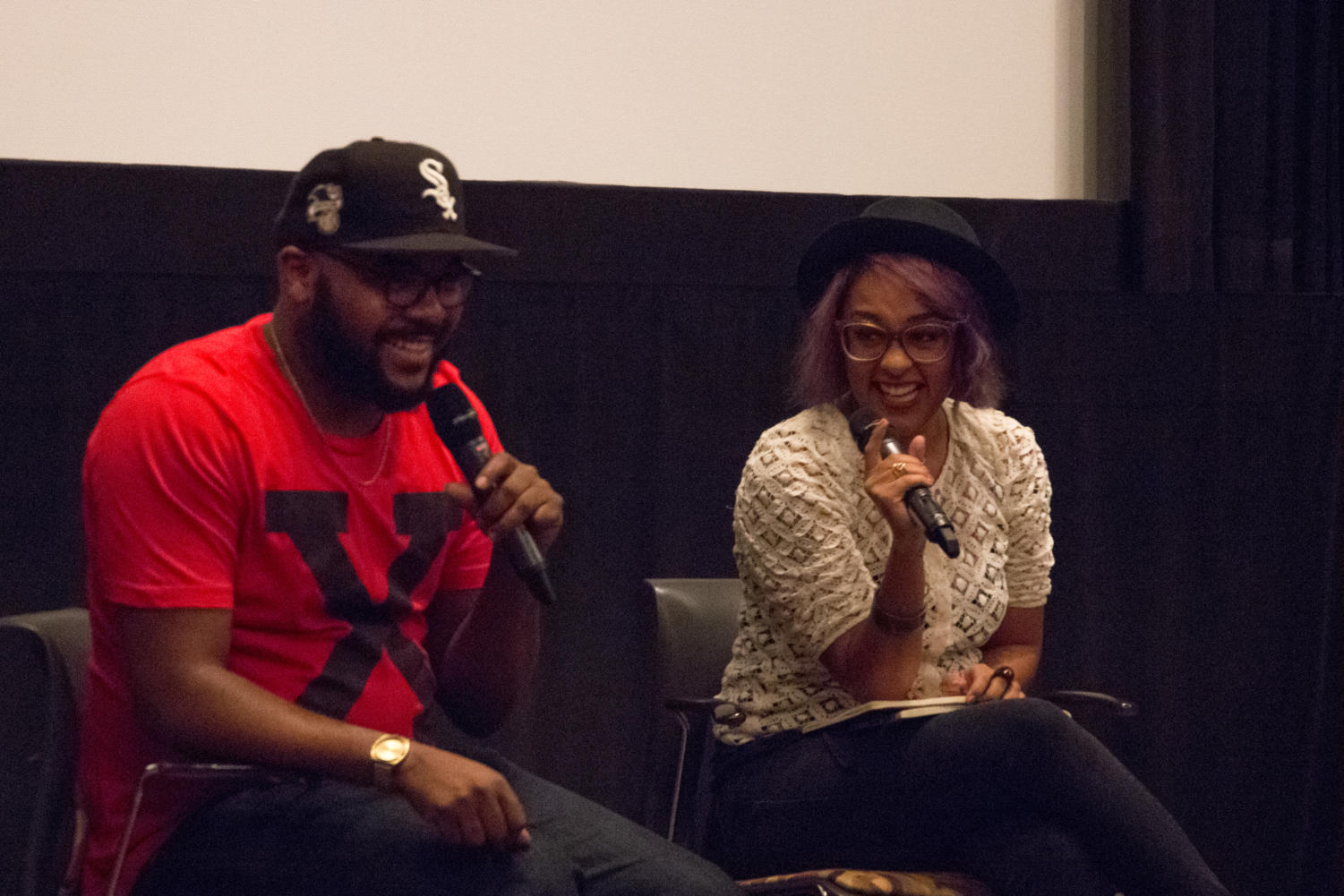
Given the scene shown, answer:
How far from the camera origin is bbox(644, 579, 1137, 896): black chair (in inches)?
77.5

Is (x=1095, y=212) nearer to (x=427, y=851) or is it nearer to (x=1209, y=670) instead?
(x=1209, y=670)

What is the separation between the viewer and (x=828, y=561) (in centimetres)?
185

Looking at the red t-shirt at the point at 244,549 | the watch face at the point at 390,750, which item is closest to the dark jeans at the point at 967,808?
the red t-shirt at the point at 244,549

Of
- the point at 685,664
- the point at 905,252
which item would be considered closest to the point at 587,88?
the point at 905,252

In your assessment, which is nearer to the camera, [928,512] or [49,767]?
[49,767]

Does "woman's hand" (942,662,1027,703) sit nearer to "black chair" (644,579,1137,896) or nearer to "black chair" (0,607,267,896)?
"black chair" (644,579,1137,896)

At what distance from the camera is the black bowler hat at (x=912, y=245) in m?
1.97

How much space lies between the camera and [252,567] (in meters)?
1.50

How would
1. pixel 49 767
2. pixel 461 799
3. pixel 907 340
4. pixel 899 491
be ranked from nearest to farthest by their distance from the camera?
pixel 461 799 < pixel 49 767 < pixel 899 491 < pixel 907 340

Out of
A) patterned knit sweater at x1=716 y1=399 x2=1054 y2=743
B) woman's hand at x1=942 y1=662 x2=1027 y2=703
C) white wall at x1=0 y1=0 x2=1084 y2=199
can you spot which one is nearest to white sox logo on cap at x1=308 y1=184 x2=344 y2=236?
patterned knit sweater at x1=716 y1=399 x2=1054 y2=743

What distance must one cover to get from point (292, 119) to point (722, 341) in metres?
0.95

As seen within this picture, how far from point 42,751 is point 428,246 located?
2.20 feet

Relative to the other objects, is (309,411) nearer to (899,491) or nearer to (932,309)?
(899,491)

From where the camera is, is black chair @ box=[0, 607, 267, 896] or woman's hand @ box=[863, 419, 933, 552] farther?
woman's hand @ box=[863, 419, 933, 552]
